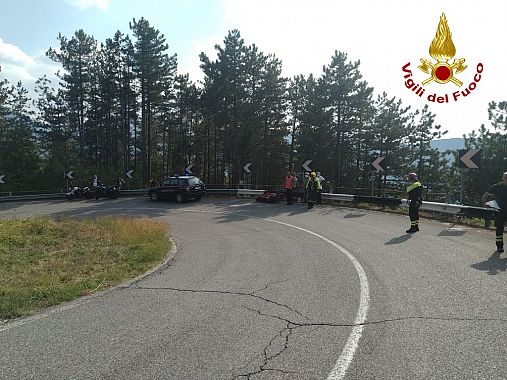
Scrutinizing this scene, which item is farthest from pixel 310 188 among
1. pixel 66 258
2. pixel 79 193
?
pixel 79 193

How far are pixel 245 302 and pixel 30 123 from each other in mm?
52972

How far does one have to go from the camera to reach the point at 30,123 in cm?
4984

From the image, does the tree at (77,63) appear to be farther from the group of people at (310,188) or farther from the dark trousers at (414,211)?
the dark trousers at (414,211)

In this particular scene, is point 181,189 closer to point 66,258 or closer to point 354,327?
point 66,258

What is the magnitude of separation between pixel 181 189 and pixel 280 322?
2273 centimetres

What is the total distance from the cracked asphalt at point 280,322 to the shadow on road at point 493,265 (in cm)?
3

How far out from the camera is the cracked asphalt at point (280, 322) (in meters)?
3.81

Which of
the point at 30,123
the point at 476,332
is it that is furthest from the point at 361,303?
the point at 30,123

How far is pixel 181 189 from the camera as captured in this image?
27062 millimetres

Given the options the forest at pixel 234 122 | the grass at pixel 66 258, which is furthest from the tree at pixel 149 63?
the grass at pixel 66 258

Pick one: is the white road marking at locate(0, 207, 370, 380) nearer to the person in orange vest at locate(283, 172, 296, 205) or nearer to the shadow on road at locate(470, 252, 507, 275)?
the shadow on road at locate(470, 252, 507, 275)

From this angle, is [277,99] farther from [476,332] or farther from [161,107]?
[476,332]

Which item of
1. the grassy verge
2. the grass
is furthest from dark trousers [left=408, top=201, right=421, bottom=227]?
the grass

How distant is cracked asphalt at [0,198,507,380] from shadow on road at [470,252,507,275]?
0.03 meters
